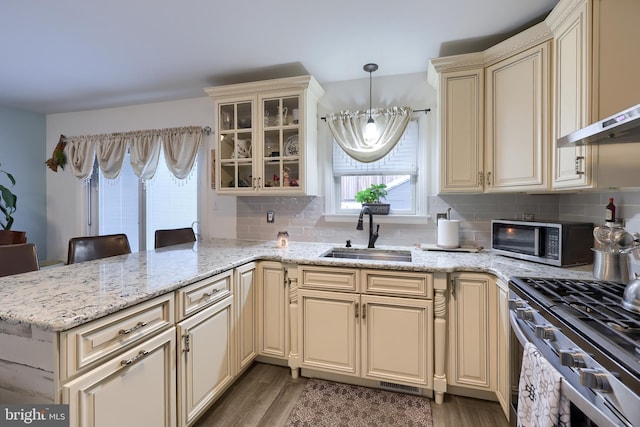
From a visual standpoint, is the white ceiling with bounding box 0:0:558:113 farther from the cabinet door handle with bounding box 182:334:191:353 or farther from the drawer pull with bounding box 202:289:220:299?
the cabinet door handle with bounding box 182:334:191:353

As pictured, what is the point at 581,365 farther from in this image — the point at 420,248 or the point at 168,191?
the point at 168,191

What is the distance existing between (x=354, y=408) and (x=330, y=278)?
780 millimetres

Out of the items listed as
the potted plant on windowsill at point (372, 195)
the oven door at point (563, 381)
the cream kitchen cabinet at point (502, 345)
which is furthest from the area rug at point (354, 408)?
the potted plant on windowsill at point (372, 195)

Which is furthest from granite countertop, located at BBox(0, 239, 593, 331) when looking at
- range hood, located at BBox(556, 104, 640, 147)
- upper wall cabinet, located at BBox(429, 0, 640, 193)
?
range hood, located at BBox(556, 104, 640, 147)

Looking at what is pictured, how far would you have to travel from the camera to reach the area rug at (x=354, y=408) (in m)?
1.67

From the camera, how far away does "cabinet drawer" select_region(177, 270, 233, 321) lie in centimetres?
145

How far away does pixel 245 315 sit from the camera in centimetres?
202

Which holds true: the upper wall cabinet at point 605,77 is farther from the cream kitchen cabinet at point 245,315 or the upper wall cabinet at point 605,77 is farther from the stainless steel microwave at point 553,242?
the cream kitchen cabinet at point 245,315

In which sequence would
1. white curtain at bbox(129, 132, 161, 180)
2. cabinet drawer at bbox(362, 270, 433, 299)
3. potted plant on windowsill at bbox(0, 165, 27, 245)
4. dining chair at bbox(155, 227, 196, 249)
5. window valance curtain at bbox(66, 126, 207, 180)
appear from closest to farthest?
1. cabinet drawer at bbox(362, 270, 433, 299)
2. dining chair at bbox(155, 227, 196, 249)
3. potted plant on windowsill at bbox(0, 165, 27, 245)
4. window valance curtain at bbox(66, 126, 207, 180)
5. white curtain at bbox(129, 132, 161, 180)

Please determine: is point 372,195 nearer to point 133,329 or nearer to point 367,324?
point 367,324

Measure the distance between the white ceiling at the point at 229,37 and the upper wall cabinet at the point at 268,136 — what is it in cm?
18

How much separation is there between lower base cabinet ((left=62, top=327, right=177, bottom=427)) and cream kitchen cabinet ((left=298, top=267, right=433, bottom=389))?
877 millimetres

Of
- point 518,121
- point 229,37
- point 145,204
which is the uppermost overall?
point 229,37

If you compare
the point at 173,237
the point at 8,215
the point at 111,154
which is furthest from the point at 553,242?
the point at 8,215
